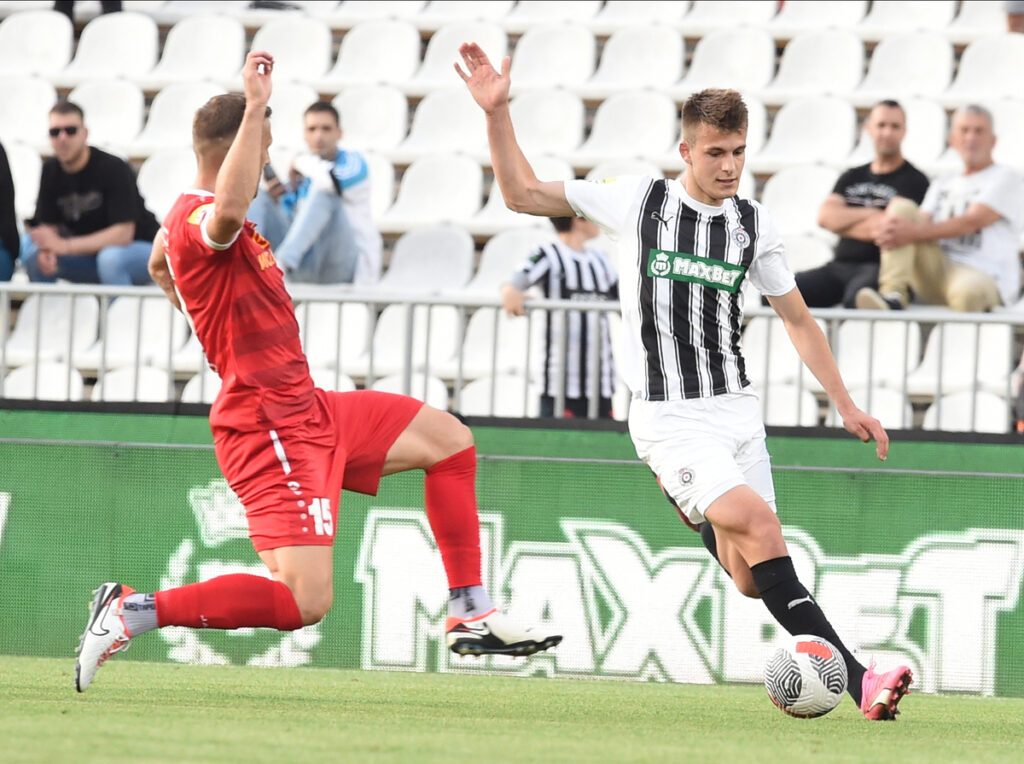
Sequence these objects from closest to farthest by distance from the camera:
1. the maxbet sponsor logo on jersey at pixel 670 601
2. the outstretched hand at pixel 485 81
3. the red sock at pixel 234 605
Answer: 1. the red sock at pixel 234 605
2. the outstretched hand at pixel 485 81
3. the maxbet sponsor logo on jersey at pixel 670 601

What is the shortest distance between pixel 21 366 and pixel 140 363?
0.67 metres

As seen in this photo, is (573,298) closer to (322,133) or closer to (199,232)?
(322,133)

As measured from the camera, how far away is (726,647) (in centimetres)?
787

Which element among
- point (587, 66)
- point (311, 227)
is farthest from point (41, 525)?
point (587, 66)

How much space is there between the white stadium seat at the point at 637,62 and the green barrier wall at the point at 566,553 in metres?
5.27

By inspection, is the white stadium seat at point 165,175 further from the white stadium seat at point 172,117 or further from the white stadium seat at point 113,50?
the white stadium seat at point 113,50

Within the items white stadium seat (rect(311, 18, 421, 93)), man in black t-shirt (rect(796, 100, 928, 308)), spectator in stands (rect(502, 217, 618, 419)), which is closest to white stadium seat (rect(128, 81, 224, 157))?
white stadium seat (rect(311, 18, 421, 93))

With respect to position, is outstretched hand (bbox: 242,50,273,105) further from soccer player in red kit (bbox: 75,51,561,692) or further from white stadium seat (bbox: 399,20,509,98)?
white stadium seat (bbox: 399,20,509,98)

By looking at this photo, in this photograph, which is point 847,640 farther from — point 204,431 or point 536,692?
point 204,431

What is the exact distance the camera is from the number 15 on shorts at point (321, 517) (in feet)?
17.5

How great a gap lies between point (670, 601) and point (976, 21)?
6581mm

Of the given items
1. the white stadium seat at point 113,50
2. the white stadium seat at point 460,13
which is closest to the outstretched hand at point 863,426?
the white stadium seat at point 460,13

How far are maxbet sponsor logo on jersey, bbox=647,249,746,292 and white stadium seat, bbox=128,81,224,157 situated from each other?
7.60 meters

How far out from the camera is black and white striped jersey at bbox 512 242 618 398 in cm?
824
